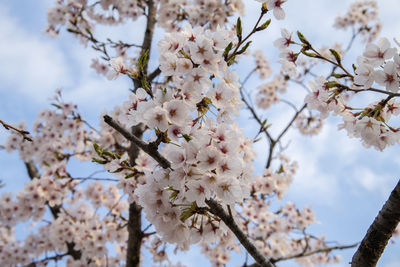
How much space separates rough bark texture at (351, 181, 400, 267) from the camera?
1.72 metres

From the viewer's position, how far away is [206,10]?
17.4 ft

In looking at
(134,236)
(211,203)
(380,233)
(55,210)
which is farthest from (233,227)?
(55,210)

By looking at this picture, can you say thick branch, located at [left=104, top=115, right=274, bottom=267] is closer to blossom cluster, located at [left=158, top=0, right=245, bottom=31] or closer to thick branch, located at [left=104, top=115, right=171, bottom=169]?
thick branch, located at [left=104, top=115, right=171, bottom=169]

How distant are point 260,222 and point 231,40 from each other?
431cm

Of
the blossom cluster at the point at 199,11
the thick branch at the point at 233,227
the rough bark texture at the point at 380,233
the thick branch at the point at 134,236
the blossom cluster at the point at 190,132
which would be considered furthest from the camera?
the blossom cluster at the point at 199,11

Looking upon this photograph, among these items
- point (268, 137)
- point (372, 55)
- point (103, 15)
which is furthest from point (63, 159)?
point (372, 55)

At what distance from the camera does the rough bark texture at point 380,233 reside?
172 centimetres

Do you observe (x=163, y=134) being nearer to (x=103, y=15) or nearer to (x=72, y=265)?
(x=72, y=265)

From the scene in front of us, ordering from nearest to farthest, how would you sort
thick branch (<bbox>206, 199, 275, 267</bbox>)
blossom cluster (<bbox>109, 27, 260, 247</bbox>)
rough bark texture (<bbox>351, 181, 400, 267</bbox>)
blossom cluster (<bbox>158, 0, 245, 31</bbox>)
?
blossom cluster (<bbox>109, 27, 260, 247</bbox>)
rough bark texture (<bbox>351, 181, 400, 267</bbox>)
thick branch (<bbox>206, 199, 275, 267</bbox>)
blossom cluster (<bbox>158, 0, 245, 31</bbox>)

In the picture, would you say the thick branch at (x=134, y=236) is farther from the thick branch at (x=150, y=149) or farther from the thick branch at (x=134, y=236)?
the thick branch at (x=150, y=149)

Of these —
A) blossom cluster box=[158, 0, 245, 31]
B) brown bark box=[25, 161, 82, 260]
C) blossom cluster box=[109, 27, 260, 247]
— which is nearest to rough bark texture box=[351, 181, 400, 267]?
blossom cluster box=[109, 27, 260, 247]

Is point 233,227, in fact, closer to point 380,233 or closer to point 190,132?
point 190,132

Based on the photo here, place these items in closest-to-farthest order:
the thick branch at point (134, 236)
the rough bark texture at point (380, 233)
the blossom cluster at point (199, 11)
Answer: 1. the rough bark texture at point (380, 233)
2. the thick branch at point (134, 236)
3. the blossom cluster at point (199, 11)

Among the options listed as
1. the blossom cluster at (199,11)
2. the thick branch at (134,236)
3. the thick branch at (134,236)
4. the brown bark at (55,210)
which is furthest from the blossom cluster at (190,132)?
the brown bark at (55,210)
